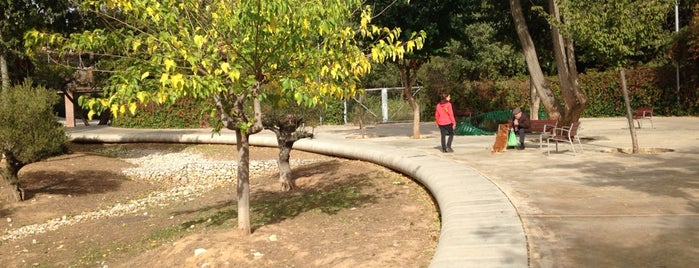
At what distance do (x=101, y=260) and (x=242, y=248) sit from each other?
261cm

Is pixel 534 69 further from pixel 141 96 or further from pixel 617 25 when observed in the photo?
pixel 141 96

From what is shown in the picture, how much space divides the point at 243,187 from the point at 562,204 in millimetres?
4326

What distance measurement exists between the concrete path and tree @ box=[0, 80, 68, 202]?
760 centimetres

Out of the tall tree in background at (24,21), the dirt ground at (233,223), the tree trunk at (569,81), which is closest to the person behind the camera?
the dirt ground at (233,223)

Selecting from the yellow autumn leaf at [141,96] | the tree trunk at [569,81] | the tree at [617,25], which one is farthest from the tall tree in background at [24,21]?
the tree at [617,25]

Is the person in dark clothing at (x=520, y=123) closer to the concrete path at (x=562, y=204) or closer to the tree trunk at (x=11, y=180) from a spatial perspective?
the concrete path at (x=562, y=204)

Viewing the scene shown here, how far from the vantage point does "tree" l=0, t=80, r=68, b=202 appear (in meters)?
13.6

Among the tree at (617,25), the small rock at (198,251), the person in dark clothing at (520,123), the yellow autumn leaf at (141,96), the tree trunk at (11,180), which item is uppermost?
the tree at (617,25)

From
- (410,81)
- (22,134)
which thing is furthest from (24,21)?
(410,81)

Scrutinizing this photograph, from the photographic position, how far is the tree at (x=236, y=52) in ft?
22.2

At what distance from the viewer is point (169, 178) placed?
1688 cm

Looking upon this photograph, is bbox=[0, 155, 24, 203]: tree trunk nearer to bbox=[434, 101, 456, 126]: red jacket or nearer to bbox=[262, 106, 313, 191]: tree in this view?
bbox=[262, 106, 313, 191]: tree

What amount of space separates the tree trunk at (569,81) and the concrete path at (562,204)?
4.55 feet

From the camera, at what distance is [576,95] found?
15.5 metres
